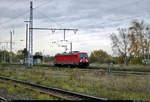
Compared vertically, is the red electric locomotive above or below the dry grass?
above

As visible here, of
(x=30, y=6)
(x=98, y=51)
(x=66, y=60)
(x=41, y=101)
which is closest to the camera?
(x=41, y=101)

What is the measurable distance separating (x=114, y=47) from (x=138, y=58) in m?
8.55

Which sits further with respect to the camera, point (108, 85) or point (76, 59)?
point (76, 59)

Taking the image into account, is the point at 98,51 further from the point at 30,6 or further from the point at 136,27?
the point at 30,6

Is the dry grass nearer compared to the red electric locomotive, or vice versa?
the dry grass

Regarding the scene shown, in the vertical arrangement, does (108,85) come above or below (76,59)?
below

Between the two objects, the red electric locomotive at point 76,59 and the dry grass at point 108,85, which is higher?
the red electric locomotive at point 76,59

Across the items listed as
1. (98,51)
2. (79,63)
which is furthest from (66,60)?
(98,51)

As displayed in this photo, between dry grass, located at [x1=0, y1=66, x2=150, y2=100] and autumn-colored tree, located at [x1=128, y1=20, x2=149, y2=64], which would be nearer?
dry grass, located at [x1=0, y1=66, x2=150, y2=100]

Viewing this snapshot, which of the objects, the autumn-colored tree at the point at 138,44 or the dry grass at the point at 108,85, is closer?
the dry grass at the point at 108,85

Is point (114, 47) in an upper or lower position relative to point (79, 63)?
upper

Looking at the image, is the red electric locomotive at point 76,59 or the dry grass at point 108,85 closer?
the dry grass at point 108,85

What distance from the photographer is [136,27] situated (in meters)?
50.1

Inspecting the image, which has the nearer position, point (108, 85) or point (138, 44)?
point (108, 85)
